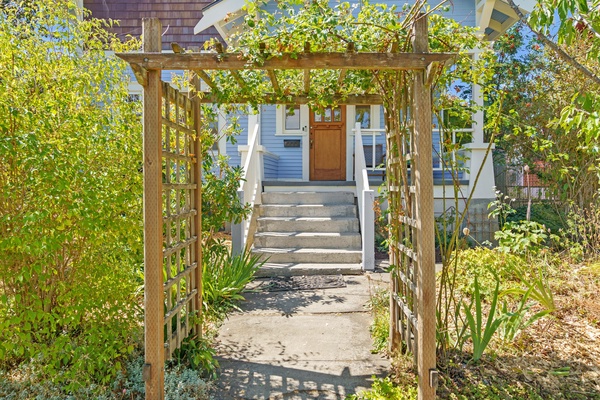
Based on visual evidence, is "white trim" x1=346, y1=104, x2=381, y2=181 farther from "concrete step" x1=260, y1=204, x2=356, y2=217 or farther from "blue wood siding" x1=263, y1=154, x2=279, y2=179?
"concrete step" x1=260, y1=204, x2=356, y2=217

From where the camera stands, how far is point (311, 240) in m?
6.53

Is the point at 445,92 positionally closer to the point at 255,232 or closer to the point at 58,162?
the point at 58,162

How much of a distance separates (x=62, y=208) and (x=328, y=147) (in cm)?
691

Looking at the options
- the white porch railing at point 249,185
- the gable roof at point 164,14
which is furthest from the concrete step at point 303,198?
the gable roof at point 164,14

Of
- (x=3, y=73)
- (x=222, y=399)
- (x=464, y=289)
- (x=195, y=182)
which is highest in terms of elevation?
(x=3, y=73)

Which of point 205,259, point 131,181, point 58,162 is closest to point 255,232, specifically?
point 205,259

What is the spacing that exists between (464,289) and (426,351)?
2.15 m

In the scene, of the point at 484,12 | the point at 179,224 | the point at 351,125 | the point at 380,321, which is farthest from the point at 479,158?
the point at 179,224

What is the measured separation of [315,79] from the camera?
386 cm

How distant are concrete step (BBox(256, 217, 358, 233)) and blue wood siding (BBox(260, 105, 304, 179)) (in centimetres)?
266

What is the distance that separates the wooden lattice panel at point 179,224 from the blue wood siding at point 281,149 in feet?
18.5

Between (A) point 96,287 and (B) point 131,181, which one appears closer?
(A) point 96,287

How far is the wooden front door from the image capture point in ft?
30.3

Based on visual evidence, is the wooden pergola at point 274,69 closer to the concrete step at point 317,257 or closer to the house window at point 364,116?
the concrete step at point 317,257
